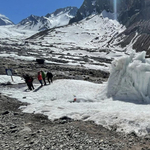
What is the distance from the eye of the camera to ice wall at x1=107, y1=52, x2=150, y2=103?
495 inches

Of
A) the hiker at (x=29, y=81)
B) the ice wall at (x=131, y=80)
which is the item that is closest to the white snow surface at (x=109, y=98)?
the ice wall at (x=131, y=80)

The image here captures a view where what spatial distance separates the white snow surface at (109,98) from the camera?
8.77 m

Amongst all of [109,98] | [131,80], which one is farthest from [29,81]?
[131,80]

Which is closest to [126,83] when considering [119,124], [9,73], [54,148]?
[119,124]

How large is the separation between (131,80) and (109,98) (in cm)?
215

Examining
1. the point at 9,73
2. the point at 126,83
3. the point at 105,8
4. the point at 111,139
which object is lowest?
the point at 111,139

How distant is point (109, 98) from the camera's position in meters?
13.6

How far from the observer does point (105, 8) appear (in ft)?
612

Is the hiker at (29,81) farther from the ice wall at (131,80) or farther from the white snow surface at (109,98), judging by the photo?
the ice wall at (131,80)

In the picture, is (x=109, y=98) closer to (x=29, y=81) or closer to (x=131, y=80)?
(x=131, y=80)

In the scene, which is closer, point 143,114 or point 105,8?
point 143,114

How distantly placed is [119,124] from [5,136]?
517cm

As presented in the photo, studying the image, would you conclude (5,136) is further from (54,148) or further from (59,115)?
(59,115)

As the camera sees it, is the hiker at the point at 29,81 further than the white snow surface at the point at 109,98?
Yes
